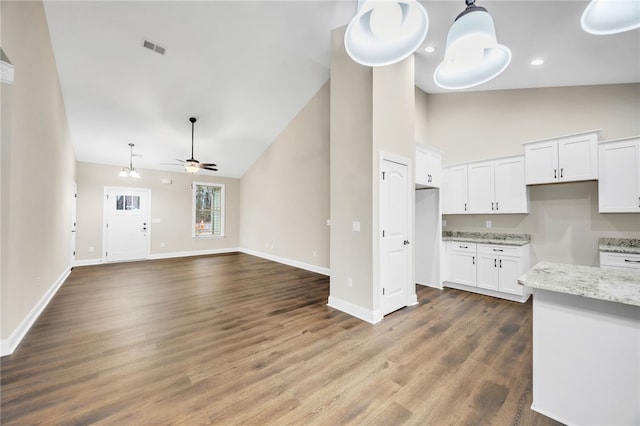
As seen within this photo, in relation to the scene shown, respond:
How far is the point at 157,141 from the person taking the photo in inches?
243

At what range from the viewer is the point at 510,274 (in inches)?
151

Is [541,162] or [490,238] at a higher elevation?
[541,162]

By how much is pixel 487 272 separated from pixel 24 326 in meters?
6.13

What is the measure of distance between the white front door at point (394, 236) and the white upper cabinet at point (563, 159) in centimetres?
204

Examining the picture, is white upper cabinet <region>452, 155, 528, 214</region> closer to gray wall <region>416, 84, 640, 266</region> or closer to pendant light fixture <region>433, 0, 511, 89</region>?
gray wall <region>416, 84, 640, 266</region>

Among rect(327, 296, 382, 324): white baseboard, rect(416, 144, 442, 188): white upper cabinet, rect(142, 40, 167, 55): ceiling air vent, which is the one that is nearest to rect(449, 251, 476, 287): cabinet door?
rect(416, 144, 442, 188): white upper cabinet

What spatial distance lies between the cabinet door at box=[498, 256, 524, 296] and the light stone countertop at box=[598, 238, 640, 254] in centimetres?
93

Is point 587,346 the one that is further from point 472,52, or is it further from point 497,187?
point 497,187

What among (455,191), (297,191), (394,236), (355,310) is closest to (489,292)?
(455,191)

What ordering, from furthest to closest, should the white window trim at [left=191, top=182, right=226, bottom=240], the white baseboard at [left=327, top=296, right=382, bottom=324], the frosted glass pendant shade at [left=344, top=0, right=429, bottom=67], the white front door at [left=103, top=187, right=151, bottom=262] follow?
the white window trim at [left=191, top=182, right=226, bottom=240], the white front door at [left=103, top=187, right=151, bottom=262], the white baseboard at [left=327, top=296, right=382, bottom=324], the frosted glass pendant shade at [left=344, top=0, right=429, bottom=67]

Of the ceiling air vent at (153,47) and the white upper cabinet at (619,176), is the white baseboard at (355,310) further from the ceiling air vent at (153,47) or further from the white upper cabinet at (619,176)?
the ceiling air vent at (153,47)

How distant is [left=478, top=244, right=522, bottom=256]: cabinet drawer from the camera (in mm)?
3817

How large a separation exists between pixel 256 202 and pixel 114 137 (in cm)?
386

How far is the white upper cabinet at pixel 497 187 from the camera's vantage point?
4.02 metres
